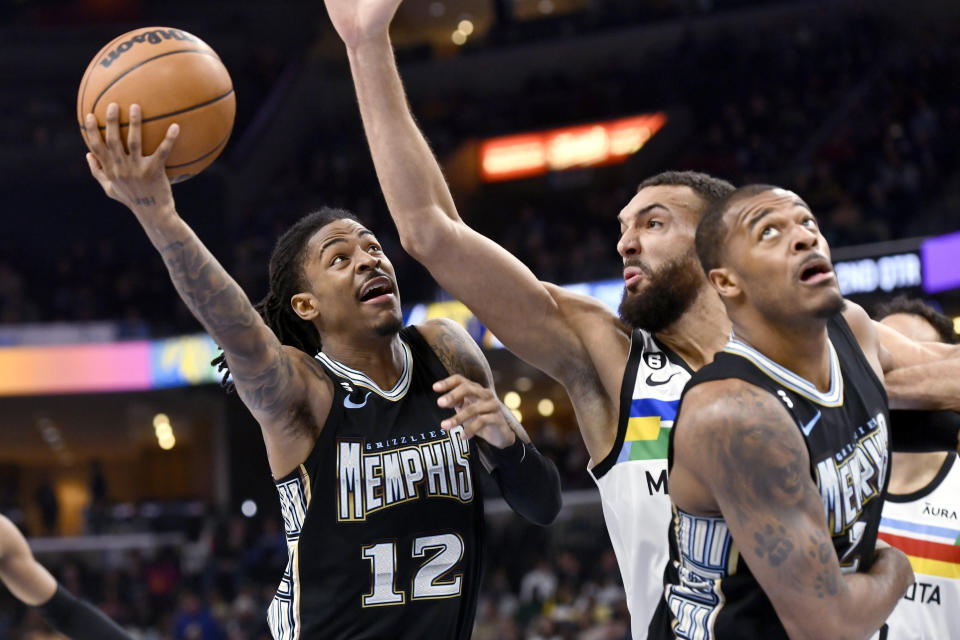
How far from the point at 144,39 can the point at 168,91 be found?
0.83 ft

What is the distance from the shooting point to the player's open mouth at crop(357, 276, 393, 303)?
361 centimetres

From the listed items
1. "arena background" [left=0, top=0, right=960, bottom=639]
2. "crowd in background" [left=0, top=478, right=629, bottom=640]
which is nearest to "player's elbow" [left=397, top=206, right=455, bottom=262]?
"crowd in background" [left=0, top=478, right=629, bottom=640]

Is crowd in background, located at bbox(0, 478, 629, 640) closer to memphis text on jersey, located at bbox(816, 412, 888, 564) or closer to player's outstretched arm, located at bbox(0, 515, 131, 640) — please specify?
player's outstretched arm, located at bbox(0, 515, 131, 640)

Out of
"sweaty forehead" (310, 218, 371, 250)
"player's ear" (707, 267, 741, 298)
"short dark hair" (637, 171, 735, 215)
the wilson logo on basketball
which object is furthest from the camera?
"sweaty forehead" (310, 218, 371, 250)

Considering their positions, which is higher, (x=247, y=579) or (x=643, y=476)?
(x=643, y=476)

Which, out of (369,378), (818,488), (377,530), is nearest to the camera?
(818,488)

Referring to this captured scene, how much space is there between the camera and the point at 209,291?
10.2 feet

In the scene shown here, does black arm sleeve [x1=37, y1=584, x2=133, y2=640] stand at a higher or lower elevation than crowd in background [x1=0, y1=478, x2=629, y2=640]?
higher

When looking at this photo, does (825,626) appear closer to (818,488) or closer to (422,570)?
(818,488)

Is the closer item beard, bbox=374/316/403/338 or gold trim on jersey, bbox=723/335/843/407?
gold trim on jersey, bbox=723/335/843/407

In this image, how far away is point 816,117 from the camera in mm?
19359

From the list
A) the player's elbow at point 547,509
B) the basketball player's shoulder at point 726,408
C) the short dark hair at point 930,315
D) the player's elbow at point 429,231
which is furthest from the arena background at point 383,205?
the basketball player's shoulder at point 726,408

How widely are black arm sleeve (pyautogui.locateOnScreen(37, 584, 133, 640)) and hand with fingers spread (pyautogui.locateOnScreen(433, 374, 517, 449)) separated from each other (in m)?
3.55

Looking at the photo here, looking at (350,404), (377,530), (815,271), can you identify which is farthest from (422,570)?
(815,271)
